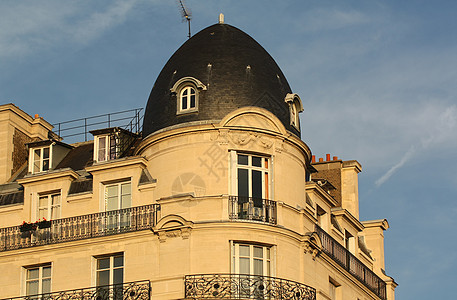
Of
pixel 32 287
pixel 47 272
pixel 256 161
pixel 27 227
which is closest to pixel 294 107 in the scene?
pixel 256 161

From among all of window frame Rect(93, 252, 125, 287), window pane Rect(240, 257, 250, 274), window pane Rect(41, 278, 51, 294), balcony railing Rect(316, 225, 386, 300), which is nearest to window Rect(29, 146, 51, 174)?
window pane Rect(41, 278, 51, 294)

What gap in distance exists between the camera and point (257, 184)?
39625 millimetres

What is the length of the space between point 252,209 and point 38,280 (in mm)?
7690

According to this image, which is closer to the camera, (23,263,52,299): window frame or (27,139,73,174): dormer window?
(23,263,52,299): window frame

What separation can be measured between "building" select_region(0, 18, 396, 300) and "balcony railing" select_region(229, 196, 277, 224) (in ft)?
0.10

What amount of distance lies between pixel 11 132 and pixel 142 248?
9530mm

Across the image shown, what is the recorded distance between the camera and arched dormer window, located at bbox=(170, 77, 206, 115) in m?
40.5

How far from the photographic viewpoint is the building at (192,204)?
38.3 metres

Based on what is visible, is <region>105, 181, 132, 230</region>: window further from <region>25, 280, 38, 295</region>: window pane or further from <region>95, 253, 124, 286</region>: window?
<region>25, 280, 38, 295</region>: window pane

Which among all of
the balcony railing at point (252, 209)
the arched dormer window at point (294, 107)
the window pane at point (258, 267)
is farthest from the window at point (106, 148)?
the window pane at point (258, 267)

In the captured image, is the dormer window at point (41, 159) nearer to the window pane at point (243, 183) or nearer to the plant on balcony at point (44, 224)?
the plant on balcony at point (44, 224)

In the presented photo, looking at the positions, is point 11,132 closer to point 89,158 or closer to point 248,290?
point 89,158

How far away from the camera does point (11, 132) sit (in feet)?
151

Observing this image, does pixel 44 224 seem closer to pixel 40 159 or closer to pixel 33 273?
pixel 33 273
